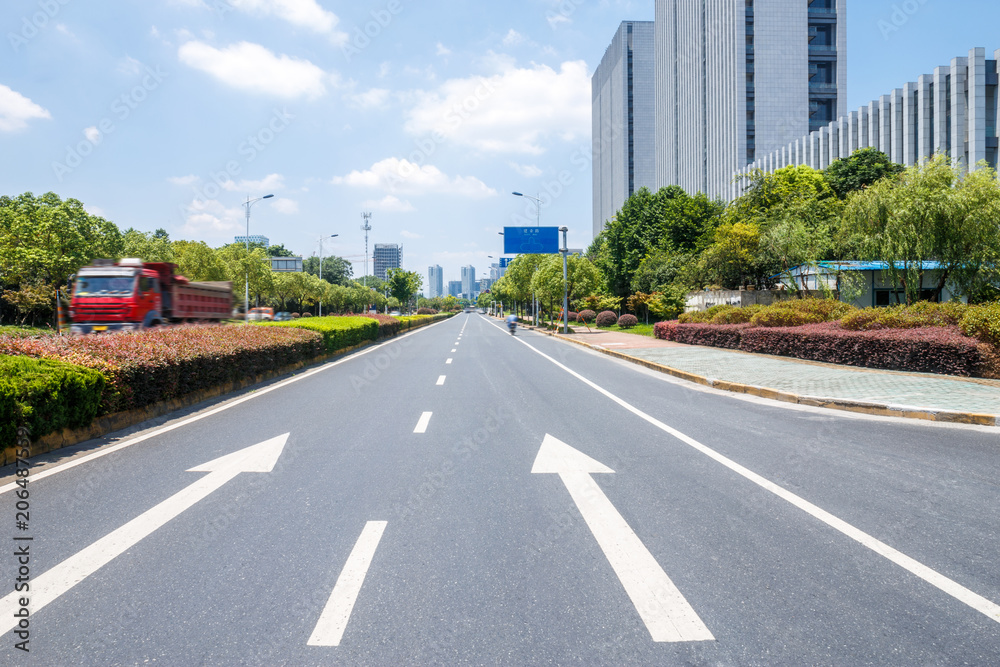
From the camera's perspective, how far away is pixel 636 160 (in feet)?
430

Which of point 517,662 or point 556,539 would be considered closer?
point 517,662

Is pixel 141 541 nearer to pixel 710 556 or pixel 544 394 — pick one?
pixel 710 556

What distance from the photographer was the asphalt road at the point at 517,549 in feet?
9.21

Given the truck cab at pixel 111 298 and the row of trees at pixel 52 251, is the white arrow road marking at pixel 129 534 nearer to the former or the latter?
the truck cab at pixel 111 298

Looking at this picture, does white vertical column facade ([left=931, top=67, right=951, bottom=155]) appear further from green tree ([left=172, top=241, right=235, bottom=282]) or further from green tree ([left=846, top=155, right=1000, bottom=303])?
green tree ([left=172, top=241, right=235, bottom=282])

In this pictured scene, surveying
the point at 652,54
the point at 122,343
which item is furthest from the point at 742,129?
Answer: the point at 122,343

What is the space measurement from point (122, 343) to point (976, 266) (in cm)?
2194

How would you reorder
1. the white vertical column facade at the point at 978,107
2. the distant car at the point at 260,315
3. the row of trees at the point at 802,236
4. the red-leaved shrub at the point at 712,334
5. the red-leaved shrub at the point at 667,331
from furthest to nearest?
the distant car at the point at 260,315 → the white vertical column facade at the point at 978,107 → the red-leaved shrub at the point at 667,331 → the red-leaved shrub at the point at 712,334 → the row of trees at the point at 802,236

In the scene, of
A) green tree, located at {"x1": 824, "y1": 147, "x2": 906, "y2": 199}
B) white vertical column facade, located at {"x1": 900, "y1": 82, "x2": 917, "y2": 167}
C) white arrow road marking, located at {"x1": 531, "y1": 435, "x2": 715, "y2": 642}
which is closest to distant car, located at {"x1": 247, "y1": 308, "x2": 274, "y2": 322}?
white arrow road marking, located at {"x1": 531, "y1": 435, "x2": 715, "y2": 642}

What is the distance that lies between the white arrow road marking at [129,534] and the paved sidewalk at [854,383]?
8.95 metres

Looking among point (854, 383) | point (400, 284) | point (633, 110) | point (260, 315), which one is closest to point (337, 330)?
point (854, 383)

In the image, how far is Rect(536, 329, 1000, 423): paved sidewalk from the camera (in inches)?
357

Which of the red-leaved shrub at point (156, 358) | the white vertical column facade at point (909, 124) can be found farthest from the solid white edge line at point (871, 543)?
the white vertical column facade at point (909, 124)

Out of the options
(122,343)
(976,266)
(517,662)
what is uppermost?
(976,266)
